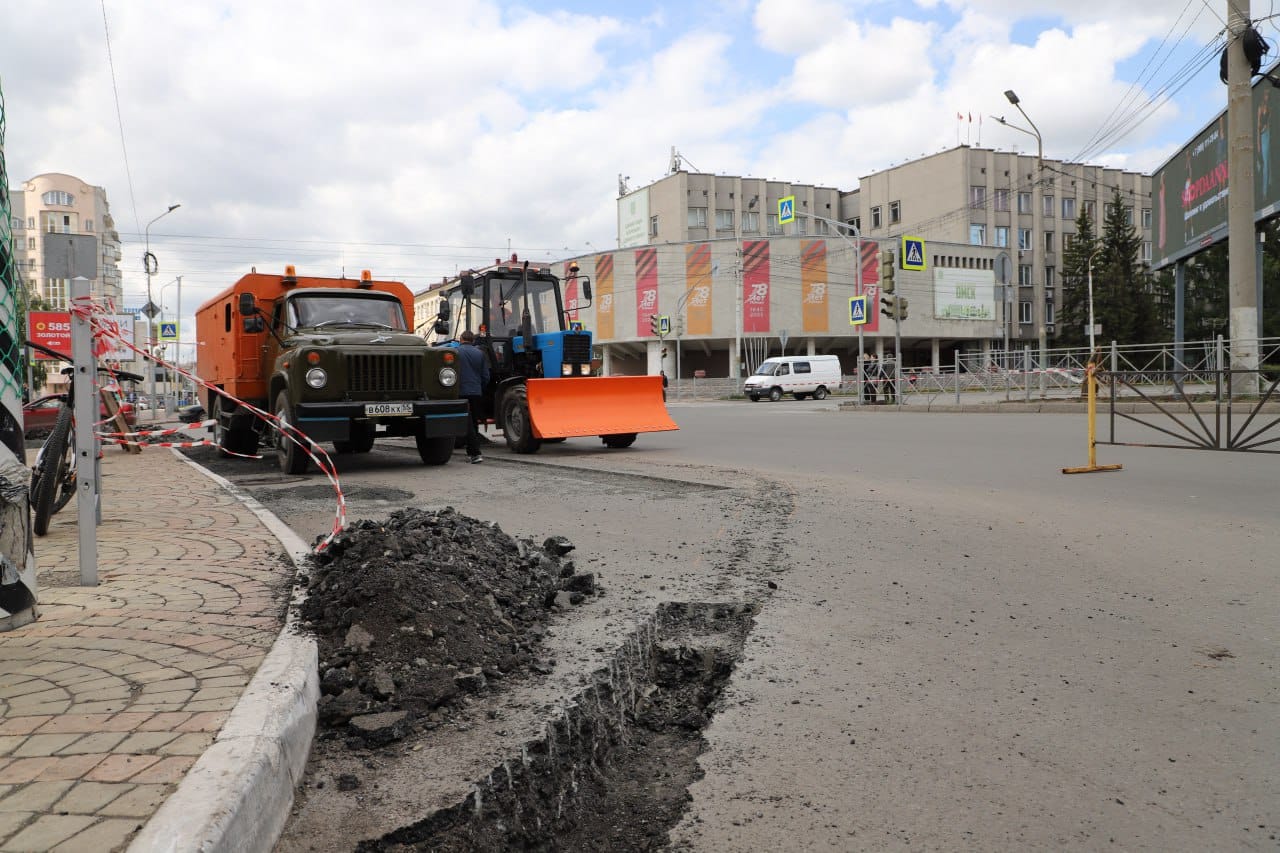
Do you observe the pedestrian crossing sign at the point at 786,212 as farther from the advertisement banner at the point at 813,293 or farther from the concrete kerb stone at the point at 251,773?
the advertisement banner at the point at 813,293

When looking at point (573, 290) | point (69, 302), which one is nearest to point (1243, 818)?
point (69, 302)

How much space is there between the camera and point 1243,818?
8.13 feet

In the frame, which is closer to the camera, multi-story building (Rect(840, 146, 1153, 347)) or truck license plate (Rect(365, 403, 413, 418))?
truck license plate (Rect(365, 403, 413, 418))

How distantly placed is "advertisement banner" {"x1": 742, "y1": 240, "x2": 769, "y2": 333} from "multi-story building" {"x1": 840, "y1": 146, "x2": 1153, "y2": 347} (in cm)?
1145

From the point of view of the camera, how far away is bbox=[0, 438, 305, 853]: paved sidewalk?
7.40 feet

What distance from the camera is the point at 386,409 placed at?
441 inches

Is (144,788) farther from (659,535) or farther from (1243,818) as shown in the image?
(659,535)

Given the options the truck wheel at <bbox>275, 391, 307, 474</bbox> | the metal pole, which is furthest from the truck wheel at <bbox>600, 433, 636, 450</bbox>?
the metal pole

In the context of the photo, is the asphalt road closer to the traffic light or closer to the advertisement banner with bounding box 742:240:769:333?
the traffic light

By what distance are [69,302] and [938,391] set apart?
27806mm

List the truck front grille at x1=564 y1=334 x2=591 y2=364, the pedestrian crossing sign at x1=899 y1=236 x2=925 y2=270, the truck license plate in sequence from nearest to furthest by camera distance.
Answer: the truck license plate → the truck front grille at x1=564 y1=334 x2=591 y2=364 → the pedestrian crossing sign at x1=899 y1=236 x2=925 y2=270

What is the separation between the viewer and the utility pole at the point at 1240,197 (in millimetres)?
20688

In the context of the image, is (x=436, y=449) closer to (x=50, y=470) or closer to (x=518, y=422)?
(x=518, y=422)

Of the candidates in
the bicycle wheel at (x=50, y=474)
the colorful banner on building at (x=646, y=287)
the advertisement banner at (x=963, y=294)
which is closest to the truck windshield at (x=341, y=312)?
the bicycle wheel at (x=50, y=474)
